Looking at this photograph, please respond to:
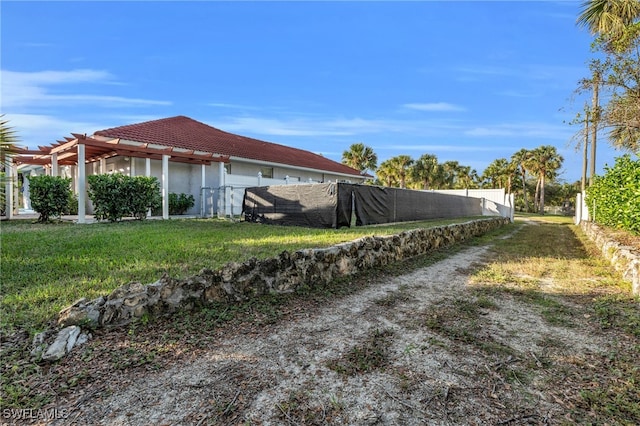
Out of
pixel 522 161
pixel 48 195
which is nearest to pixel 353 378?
pixel 48 195

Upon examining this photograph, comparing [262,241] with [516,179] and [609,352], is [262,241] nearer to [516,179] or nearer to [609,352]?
[609,352]

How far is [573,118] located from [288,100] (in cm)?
1257

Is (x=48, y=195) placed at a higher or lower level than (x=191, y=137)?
lower

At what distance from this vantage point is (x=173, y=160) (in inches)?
557

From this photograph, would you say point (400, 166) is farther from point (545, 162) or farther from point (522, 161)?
point (545, 162)

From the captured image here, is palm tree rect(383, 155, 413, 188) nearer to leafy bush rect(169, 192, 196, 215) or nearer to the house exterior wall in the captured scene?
the house exterior wall

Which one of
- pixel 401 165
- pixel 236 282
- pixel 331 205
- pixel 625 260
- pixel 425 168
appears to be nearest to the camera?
pixel 236 282

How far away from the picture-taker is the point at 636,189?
6.35m

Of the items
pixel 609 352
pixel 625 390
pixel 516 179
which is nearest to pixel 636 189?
pixel 609 352

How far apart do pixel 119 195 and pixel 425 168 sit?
31.3 m

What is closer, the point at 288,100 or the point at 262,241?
the point at 262,241

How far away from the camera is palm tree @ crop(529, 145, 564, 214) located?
121 feet

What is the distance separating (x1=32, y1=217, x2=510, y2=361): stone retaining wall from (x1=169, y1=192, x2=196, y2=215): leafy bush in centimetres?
1066

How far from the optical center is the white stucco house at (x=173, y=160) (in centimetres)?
1206
